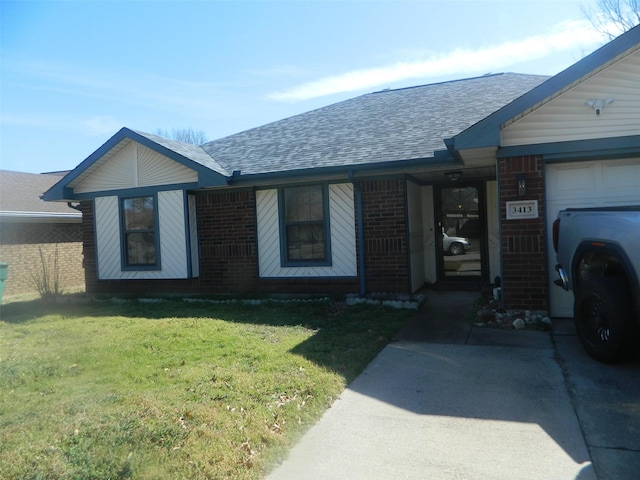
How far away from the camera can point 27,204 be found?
14633 mm

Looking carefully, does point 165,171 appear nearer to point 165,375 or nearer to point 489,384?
point 165,375

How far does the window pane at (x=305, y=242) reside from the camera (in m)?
9.46

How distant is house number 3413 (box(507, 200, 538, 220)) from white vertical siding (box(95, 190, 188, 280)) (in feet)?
20.7

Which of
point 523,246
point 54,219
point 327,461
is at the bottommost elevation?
point 327,461

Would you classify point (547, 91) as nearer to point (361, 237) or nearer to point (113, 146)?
point (361, 237)

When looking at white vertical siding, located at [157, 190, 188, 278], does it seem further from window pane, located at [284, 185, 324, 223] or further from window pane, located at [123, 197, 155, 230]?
window pane, located at [284, 185, 324, 223]

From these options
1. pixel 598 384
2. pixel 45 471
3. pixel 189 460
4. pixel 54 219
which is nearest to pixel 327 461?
pixel 189 460

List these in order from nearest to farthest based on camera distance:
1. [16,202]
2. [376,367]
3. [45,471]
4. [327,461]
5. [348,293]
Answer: [45,471], [327,461], [376,367], [348,293], [16,202]

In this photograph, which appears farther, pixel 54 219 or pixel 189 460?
pixel 54 219

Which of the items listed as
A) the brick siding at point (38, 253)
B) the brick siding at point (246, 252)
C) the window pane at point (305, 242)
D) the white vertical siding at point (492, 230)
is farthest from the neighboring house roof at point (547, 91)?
the brick siding at point (38, 253)

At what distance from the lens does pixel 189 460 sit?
3.18 m

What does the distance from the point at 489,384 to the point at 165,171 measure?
26.0ft

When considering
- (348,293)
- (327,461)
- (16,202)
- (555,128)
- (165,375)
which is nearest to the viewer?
(327,461)

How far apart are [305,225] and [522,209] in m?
4.15
